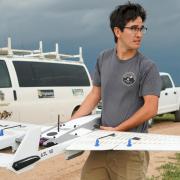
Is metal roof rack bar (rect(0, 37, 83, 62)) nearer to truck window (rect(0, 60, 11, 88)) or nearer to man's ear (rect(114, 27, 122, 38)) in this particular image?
truck window (rect(0, 60, 11, 88))

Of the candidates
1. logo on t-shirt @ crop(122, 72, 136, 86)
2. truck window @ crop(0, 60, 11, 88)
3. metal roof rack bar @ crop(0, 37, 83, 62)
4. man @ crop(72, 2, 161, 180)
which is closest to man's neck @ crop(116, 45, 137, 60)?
man @ crop(72, 2, 161, 180)

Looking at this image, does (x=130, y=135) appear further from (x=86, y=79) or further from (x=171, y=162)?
(x=86, y=79)

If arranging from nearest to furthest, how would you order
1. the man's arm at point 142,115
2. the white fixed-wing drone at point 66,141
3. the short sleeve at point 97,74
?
the white fixed-wing drone at point 66,141, the man's arm at point 142,115, the short sleeve at point 97,74

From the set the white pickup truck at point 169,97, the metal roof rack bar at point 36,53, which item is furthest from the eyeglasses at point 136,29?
the white pickup truck at point 169,97

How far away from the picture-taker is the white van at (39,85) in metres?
9.30

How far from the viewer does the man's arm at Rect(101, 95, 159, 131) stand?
346cm

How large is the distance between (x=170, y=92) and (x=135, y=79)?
43.3 ft

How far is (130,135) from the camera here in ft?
10.9

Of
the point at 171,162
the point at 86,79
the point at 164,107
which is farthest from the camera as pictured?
the point at 164,107

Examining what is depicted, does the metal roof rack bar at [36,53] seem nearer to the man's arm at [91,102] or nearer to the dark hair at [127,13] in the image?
the man's arm at [91,102]

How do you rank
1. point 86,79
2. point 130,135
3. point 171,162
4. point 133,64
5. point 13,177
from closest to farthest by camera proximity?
point 130,135
point 133,64
point 13,177
point 171,162
point 86,79

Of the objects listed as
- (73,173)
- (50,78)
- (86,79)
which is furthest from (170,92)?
(73,173)

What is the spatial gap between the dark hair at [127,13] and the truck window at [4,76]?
231 inches

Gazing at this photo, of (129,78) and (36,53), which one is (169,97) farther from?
(129,78)
